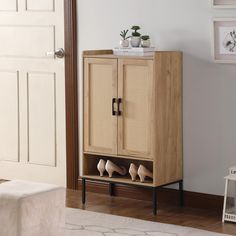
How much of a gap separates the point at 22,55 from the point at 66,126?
2.25ft

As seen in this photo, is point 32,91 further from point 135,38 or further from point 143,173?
point 143,173

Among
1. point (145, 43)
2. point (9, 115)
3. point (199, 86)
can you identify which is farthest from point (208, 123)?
point (9, 115)

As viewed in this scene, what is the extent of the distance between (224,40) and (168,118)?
0.64m

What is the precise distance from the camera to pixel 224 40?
4.85 meters

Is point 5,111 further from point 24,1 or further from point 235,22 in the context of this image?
point 235,22

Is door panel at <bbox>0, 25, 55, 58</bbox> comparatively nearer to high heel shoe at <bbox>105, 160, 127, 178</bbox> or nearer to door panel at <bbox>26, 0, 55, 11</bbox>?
door panel at <bbox>26, 0, 55, 11</bbox>

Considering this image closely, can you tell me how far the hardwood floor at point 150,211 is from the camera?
467 cm

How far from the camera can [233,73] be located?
4.83 m

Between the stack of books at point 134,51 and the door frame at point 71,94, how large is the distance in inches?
21.5

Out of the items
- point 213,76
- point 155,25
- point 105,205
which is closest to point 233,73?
point 213,76

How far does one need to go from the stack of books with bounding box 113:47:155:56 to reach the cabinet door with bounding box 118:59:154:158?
0.34 ft

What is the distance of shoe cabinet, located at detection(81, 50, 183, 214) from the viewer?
4.86 m

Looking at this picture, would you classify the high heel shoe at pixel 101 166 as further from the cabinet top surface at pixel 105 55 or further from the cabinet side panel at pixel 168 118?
the cabinet top surface at pixel 105 55

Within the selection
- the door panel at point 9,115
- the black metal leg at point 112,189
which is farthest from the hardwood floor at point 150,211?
the door panel at point 9,115
